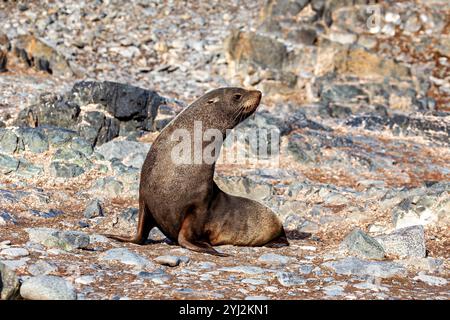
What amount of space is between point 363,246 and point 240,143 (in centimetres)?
619

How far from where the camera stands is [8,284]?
17.1 ft

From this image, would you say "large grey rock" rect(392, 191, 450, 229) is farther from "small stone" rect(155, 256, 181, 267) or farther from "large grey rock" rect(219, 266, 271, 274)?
"small stone" rect(155, 256, 181, 267)

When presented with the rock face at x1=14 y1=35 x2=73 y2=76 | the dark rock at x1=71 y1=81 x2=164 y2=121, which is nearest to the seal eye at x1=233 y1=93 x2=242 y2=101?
the dark rock at x1=71 y1=81 x2=164 y2=121

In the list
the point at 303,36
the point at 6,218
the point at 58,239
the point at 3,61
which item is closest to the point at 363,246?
the point at 58,239

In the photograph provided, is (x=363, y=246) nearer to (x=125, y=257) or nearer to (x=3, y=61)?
(x=125, y=257)

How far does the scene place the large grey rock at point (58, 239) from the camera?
21.9 feet

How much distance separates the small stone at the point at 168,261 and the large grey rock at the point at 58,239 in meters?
0.84

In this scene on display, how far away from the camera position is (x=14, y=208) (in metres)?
8.34

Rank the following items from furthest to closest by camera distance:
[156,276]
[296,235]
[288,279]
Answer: [296,235], [288,279], [156,276]

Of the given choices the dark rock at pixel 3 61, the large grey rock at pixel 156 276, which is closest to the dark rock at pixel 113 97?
the dark rock at pixel 3 61

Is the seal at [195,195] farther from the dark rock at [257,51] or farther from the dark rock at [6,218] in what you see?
the dark rock at [257,51]

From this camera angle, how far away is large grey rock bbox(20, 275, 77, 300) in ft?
17.0

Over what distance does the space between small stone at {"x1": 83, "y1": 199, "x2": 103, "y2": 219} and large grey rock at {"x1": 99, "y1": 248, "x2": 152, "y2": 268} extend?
196cm

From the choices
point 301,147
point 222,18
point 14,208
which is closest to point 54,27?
point 222,18
